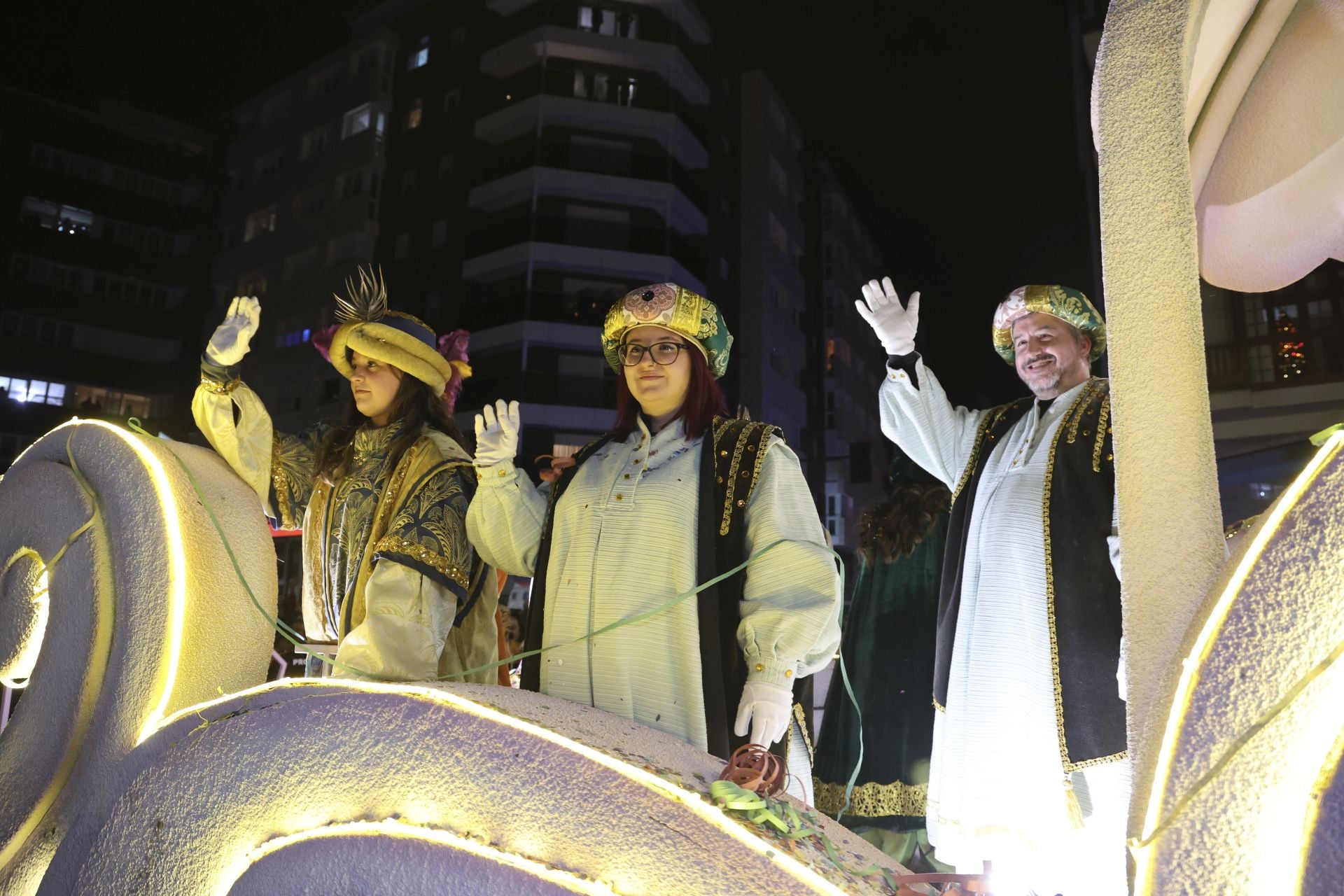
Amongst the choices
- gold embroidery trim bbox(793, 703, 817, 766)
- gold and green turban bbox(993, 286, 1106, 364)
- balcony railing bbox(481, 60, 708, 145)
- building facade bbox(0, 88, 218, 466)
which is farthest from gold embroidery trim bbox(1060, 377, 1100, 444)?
building facade bbox(0, 88, 218, 466)

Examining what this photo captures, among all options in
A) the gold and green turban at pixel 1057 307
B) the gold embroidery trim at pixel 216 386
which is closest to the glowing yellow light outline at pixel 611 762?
the gold embroidery trim at pixel 216 386

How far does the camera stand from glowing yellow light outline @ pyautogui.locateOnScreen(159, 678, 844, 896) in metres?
1.29

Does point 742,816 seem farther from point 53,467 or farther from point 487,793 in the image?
point 53,467

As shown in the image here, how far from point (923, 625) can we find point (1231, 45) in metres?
3.33

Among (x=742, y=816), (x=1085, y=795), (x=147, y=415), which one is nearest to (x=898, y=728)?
(x=1085, y=795)

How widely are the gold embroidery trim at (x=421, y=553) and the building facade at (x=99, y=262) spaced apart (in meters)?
31.9

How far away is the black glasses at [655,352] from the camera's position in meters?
2.84

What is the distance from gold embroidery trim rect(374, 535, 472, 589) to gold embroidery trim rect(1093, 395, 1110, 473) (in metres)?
1.82

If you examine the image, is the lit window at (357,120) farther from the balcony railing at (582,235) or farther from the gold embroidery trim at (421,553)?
the gold embroidery trim at (421,553)

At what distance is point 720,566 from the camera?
257cm

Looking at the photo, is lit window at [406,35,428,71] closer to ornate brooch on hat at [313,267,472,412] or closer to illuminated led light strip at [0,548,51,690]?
ornate brooch on hat at [313,267,472,412]

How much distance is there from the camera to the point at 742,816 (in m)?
1.39

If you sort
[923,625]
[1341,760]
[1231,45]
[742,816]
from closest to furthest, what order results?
[1341,760]
[742,816]
[1231,45]
[923,625]

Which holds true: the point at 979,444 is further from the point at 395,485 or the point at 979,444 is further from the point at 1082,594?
the point at 395,485
